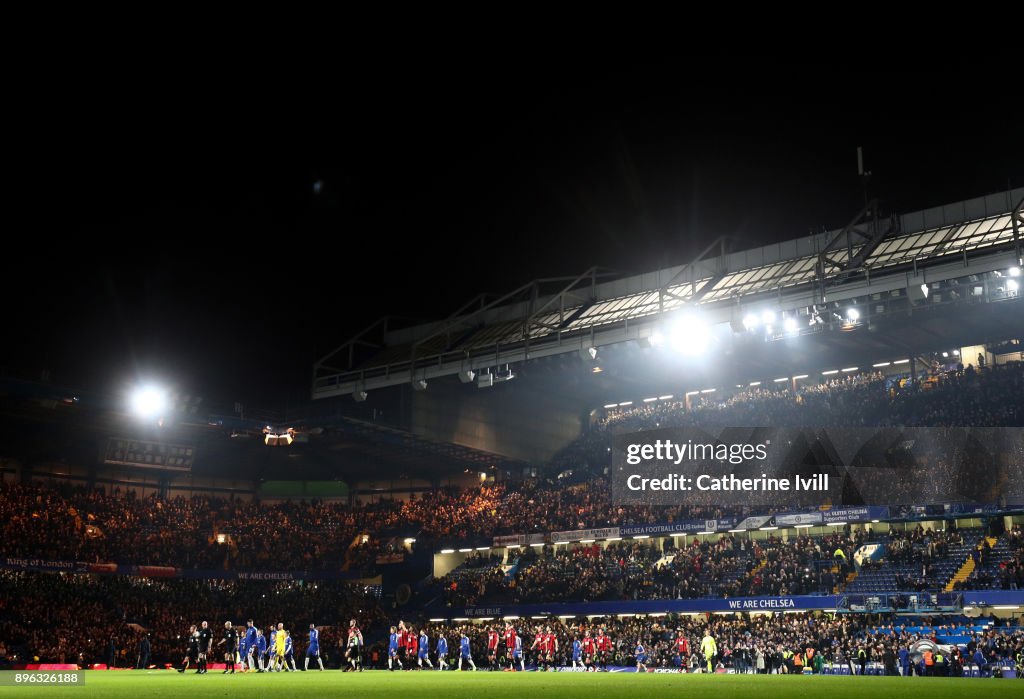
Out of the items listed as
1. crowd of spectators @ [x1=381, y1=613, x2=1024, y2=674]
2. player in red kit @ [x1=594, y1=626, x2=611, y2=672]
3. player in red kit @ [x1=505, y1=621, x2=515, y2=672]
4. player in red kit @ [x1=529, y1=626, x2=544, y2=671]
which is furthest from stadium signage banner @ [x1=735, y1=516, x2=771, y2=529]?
player in red kit @ [x1=505, y1=621, x2=515, y2=672]

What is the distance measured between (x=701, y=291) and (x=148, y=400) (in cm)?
2908

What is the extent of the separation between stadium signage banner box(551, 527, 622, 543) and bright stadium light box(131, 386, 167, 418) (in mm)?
22698

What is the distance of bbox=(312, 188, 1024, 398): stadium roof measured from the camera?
36719 millimetres

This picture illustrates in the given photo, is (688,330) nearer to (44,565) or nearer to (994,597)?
(994,597)

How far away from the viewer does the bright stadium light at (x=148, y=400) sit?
160 feet

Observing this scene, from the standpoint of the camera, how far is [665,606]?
1772 inches

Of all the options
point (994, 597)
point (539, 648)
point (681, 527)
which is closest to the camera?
point (994, 597)

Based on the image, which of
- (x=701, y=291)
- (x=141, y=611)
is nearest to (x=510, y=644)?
(x=701, y=291)

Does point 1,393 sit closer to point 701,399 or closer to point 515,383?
point 515,383

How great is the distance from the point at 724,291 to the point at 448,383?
19.9 m

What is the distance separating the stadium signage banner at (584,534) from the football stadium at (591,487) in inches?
9.7

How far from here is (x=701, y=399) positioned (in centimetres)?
5997

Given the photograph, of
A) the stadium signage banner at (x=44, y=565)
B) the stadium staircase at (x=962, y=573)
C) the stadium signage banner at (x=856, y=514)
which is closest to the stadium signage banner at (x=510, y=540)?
the stadium signage banner at (x=856, y=514)

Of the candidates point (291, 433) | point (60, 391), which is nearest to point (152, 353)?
point (60, 391)
